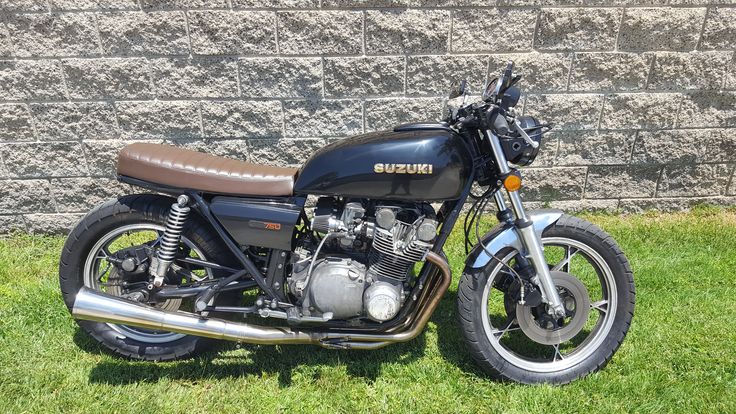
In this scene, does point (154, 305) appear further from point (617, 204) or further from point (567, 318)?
point (617, 204)

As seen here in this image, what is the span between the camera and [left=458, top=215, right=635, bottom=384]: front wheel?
2.74 metres

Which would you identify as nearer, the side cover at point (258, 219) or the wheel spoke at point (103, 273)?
the side cover at point (258, 219)

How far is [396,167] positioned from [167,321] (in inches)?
56.2

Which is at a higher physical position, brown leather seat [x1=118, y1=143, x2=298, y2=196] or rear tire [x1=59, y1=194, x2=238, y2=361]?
brown leather seat [x1=118, y1=143, x2=298, y2=196]

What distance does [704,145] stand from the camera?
14.5 feet

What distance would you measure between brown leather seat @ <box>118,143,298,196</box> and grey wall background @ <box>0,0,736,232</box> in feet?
4.39

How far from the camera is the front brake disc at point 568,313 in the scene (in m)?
2.81

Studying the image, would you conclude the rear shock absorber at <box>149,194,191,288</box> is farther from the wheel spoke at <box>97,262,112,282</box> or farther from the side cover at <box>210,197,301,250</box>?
the wheel spoke at <box>97,262,112,282</box>

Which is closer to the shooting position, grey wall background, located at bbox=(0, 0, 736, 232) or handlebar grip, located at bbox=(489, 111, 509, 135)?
handlebar grip, located at bbox=(489, 111, 509, 135)

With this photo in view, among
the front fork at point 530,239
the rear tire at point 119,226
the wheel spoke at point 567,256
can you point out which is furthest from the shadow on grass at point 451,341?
the rear tire at point 119,226

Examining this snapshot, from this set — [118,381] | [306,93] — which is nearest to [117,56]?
[306,93]

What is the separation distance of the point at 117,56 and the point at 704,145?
4.83 meters

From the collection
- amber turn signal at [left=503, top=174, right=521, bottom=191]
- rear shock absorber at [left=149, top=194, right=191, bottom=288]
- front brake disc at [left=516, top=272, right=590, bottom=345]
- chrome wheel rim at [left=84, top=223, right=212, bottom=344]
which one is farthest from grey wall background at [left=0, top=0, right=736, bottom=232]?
front brake disc at [left=516, top=272, right=590, bottom=345]

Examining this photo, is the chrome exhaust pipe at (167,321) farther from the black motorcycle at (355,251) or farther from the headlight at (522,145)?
the headlight at (522,145)
